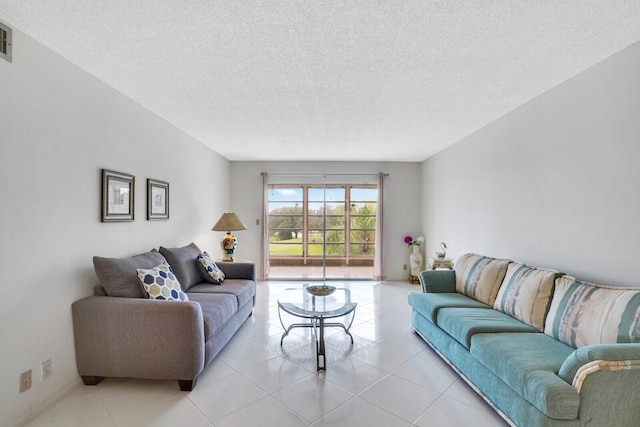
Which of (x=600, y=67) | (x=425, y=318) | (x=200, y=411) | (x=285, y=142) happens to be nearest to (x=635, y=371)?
(x=425, y=318)

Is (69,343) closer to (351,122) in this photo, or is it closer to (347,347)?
(347,347)

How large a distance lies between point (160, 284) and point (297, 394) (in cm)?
147

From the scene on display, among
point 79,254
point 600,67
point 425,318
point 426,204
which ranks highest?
point 600,67

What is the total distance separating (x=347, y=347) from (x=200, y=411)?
1.51 meters

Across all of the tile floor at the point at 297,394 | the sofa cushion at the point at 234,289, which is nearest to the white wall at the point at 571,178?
the tile floor at the point at 297,394

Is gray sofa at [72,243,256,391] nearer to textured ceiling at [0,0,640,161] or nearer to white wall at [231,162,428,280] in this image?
textured ceiling at [0,0,640,161]

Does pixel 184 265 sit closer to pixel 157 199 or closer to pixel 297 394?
pixel 157 199

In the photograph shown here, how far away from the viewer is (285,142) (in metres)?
4.76

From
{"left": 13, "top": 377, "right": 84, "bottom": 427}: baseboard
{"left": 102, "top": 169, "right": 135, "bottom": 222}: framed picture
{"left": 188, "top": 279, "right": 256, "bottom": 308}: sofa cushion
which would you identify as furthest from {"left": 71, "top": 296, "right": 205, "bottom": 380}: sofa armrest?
{"left": 188, "top": 279, "right": 256, "bottom": 308}: sofa cushion

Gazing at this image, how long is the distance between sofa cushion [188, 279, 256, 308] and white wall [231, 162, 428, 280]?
2.39 meters

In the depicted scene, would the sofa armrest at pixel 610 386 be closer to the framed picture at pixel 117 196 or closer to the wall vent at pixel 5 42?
the framed picture at pixel 117 196

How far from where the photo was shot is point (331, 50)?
2.14 m

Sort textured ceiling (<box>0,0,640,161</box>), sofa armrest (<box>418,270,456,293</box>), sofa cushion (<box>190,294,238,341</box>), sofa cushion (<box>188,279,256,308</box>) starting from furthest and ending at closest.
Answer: sofa armrest (<box>418,270,456,293</box>) → sofa cushion (<box>188,279,256,308</box>) → sofa cushion (<box>190,294,238,341</box>) → textured ceiling (<box>0,0,640,161</box>)

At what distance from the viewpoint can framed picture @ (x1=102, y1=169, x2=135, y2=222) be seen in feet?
8.77
